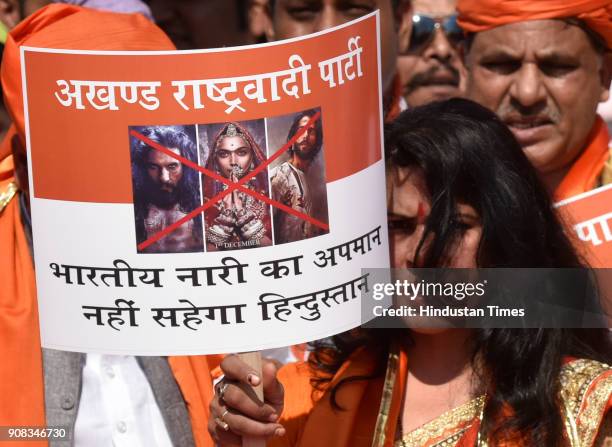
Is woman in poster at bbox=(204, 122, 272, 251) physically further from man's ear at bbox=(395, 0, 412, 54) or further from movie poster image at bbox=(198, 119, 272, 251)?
man's ear at bbox=(395, 0, 412, 54)

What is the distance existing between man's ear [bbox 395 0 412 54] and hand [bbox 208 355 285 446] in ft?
7.13

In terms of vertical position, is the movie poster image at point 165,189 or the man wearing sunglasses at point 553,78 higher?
the movie poster image at point 165,189

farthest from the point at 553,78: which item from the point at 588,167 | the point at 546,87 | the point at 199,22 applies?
the point at 199,22

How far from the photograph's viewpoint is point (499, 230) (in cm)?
281

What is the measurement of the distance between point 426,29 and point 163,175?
2.51 m

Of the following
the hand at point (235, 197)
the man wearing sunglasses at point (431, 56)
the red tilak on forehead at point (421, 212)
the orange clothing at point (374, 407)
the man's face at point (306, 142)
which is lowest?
the orange clothing at point (374, 407)

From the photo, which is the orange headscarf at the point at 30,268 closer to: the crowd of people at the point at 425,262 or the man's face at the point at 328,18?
the crowd of people at the point at 425,262

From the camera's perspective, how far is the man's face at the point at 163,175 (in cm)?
247

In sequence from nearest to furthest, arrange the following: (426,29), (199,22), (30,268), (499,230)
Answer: (499,230)
(30,268)
(426,29)
(199,22)

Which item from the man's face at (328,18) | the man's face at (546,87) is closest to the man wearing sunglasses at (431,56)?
the man's face at (328,18)

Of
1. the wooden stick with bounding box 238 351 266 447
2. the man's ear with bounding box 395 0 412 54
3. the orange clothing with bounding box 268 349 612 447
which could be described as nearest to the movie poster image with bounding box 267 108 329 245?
the wooden stick with bounding box 238 351 266 447

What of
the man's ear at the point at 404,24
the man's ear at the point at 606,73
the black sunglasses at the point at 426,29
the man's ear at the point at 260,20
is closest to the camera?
the man's ear at the point at 606,73

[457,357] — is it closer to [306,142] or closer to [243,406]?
[243,406]

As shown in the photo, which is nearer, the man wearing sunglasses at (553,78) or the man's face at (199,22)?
the man wearing sunglasses at (553,78)
